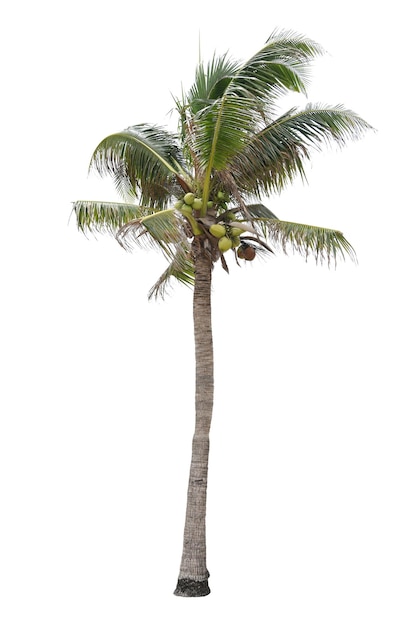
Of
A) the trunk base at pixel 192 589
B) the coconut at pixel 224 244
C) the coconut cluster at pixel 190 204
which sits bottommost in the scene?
the trunk base at pixel 192 589

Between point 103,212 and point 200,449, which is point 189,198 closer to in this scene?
point 103,212

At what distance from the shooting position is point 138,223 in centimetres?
1239

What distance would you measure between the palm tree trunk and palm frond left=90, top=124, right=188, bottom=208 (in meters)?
1.17

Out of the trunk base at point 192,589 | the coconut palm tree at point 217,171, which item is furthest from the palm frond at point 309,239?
the trunk base at point 192,589

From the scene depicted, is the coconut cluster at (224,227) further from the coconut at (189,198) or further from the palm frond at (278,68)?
the palm frond at (278,68)

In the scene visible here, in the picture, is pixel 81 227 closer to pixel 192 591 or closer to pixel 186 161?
pixel 186 161

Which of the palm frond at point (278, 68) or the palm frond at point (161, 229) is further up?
the palm frond at point (278, 68)

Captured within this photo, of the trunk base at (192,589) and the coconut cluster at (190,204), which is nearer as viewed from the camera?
the trunk base at (192,589)

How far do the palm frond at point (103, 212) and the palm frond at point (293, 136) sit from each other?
71.1 inches

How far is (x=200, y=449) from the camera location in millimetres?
12969

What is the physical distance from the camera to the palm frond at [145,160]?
43.8 ft

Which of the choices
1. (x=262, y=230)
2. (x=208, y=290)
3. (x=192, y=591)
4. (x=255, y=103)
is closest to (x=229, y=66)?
(x=255, y=103)

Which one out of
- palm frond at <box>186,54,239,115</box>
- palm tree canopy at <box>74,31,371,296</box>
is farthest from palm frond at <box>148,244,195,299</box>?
palm frond at <box>186,54,239,115</box>

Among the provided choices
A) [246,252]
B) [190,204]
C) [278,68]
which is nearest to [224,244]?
[246,252]
